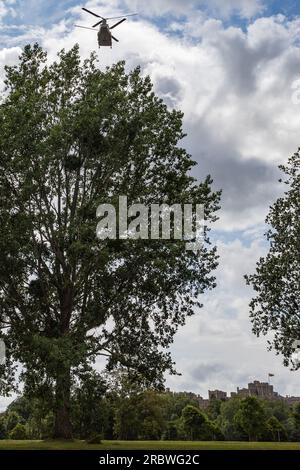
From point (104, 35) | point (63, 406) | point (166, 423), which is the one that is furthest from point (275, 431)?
point (104, 35)

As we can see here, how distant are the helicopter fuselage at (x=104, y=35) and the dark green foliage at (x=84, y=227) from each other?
210cm

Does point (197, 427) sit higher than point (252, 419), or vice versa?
point (252, 419)

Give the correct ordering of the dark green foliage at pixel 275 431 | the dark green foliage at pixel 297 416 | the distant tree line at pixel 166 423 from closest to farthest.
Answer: the distant tree line at pixel 166 423, the dark green foliage at pixel 297 416, the dark green foliage at pixel 275 431

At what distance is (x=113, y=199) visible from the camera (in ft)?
119

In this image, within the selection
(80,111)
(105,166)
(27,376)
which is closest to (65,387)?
(27,376)

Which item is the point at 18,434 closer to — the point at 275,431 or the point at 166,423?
the point at 166,423

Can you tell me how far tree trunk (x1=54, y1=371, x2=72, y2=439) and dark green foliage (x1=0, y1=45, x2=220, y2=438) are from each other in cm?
9

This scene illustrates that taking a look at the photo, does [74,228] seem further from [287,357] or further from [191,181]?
[287,357]

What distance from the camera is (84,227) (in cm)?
3544

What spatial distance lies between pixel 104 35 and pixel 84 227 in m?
15.6

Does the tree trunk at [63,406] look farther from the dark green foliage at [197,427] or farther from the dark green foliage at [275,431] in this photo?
the dark green foliage at [275,431]

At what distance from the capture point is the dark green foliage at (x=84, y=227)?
121ft

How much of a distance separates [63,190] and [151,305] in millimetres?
10244

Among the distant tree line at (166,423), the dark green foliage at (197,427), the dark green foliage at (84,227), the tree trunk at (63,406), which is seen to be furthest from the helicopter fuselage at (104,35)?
the dark green foliage at (197,427)
